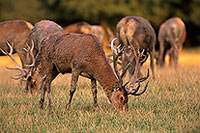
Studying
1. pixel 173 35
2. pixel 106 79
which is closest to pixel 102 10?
pixel 173 35

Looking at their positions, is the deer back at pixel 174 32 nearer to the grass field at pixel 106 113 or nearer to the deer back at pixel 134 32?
the deer back at pixel 134 32

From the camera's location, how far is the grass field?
5.97 meters

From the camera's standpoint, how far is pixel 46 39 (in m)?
7.68

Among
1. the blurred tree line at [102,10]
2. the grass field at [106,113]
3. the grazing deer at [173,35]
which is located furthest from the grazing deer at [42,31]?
the blurred tree line at [102,10]

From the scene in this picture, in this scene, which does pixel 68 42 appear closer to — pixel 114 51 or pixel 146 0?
pixel 114 51

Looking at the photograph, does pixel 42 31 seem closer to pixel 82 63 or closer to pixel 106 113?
pixel 82 63

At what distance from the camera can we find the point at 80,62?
6805 mm

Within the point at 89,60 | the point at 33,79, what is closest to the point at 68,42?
the point at 89,60

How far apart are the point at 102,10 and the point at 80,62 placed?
23.2 m

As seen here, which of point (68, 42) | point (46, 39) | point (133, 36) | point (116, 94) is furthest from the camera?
point (133, 36)

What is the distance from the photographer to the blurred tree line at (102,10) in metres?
29.5

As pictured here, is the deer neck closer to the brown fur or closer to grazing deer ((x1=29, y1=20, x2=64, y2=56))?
the brown fur

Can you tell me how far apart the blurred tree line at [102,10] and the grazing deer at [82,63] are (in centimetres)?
2165

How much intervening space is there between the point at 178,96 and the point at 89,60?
2454 millimetres
